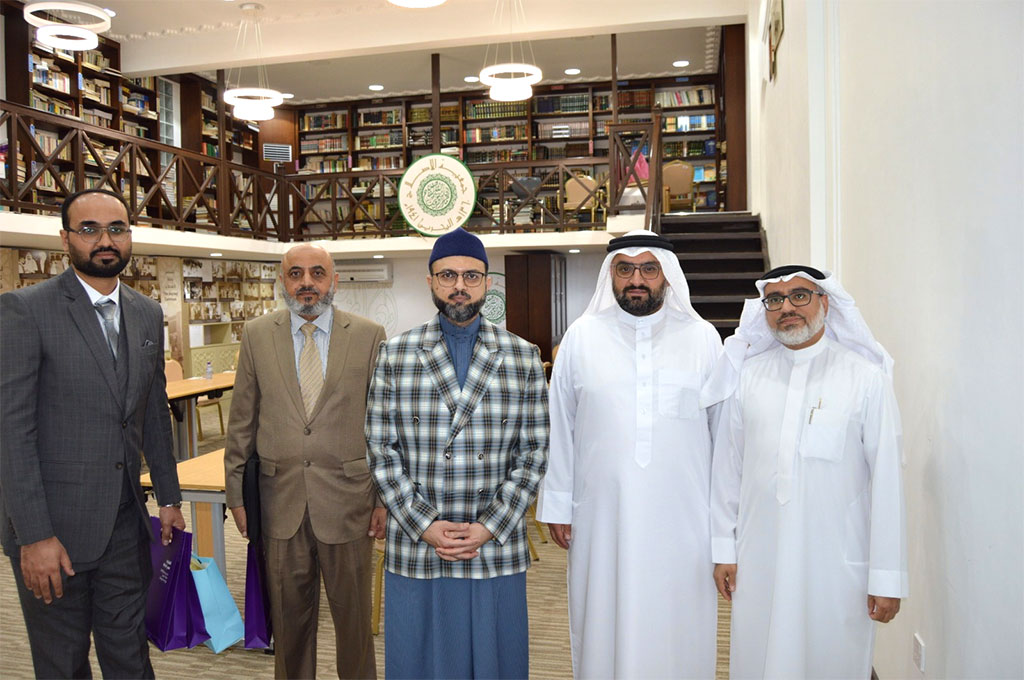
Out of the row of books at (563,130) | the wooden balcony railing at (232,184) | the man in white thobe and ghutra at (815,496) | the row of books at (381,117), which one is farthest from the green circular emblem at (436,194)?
the man in white thobe and ghutra at (815,496)

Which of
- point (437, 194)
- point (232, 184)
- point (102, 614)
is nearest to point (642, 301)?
point (102, 614)

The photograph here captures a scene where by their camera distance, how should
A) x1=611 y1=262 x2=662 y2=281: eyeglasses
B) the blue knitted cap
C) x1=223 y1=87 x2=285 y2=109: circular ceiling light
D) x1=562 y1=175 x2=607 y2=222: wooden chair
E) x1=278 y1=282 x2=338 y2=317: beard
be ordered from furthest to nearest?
1. x1=562 y1=175 x2=607 y2=222: wooden chair
2. x1=223 y1=87 x2=285 y2=109: circular ceiling light
3. x1=278 y1=282 x2=338 y2=317: beard
4. x1=611 y1=262 x2=662 y2=281: eyeglasses
5. the blue knitted cap

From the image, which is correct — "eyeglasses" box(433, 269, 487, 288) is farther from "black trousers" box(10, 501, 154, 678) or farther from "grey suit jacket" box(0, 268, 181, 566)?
"black trousers" box(10, 501, 154, 678)

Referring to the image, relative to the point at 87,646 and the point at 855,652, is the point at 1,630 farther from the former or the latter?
the point at 855,652

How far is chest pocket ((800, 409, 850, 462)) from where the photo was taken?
207 centimetres

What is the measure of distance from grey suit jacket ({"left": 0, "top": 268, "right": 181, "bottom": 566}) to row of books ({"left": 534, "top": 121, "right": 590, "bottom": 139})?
33.8ft

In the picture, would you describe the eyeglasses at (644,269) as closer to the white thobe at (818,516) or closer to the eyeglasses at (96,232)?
the white thobe at (818,516)

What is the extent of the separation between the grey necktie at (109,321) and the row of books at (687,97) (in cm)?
1065

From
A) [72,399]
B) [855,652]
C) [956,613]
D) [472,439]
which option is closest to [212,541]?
[72,399]

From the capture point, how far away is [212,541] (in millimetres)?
3506

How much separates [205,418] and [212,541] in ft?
23.9

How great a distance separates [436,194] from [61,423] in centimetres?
704

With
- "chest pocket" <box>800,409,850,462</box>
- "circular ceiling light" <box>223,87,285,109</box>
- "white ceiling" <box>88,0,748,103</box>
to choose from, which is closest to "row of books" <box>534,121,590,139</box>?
"white ceiling" <box>88,0,748,103</box>

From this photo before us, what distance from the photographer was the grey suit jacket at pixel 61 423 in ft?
6.86
